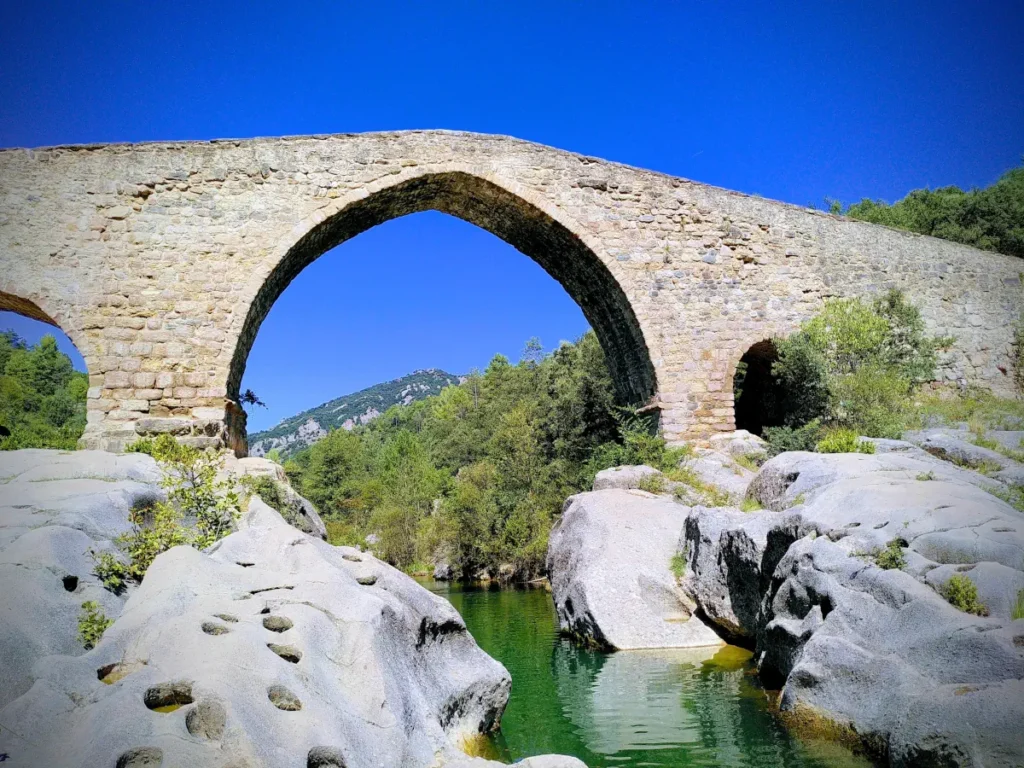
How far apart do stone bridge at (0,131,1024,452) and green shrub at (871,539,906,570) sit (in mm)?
7841

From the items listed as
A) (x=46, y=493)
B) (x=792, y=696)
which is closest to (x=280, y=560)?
(x=46, y=493)

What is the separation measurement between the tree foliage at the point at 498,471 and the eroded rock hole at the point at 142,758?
1013 cm

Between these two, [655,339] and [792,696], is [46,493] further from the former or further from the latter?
[655,339]

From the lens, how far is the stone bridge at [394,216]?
10719 mm

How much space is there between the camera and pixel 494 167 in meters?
12.5

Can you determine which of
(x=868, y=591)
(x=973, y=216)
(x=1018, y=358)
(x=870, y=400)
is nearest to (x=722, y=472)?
(x=870, y=400)

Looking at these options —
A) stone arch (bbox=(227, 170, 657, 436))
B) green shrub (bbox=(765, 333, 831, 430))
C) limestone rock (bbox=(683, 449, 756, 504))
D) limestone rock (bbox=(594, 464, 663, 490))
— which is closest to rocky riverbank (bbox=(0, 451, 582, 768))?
limestone rock (bbox=(594, 464, 663, 490))

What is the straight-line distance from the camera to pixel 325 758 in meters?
2.58

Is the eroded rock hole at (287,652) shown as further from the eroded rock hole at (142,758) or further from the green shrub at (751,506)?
the green shrub at (751,506)

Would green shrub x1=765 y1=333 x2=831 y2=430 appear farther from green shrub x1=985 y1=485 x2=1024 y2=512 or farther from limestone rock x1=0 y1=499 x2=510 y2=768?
limestone rock x1=0 y1=499 x2=510 y2=768

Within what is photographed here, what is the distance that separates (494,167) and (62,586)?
10442mm

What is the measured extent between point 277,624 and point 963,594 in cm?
365

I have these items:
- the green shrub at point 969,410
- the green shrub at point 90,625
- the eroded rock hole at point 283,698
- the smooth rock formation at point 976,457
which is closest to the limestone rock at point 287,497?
the green shrub at point 90,625

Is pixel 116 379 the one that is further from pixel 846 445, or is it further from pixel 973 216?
pixel 973 216
